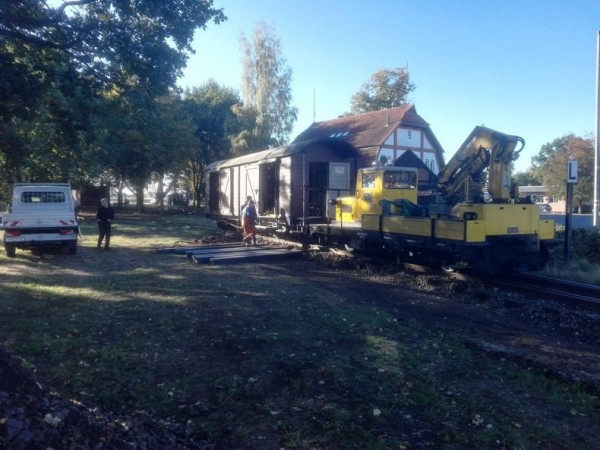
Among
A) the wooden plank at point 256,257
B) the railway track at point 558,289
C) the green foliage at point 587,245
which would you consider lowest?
the railway track at point 558,289

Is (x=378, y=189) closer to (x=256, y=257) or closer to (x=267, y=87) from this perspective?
(x=256, y=257)

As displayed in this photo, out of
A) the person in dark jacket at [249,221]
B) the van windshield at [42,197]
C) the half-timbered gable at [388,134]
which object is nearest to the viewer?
the van windshield at [42,197]

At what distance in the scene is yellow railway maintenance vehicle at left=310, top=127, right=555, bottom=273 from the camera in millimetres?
10766

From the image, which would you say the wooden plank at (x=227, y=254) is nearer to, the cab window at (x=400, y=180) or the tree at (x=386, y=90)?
the cab window at (x=400, y=180)

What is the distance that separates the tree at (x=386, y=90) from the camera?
49.2 m

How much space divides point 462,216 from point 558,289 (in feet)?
8.46

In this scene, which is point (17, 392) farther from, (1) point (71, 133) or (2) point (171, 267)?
(1) point (71, 133)

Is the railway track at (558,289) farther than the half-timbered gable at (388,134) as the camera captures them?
No

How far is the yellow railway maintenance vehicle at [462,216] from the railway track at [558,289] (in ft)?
1.05

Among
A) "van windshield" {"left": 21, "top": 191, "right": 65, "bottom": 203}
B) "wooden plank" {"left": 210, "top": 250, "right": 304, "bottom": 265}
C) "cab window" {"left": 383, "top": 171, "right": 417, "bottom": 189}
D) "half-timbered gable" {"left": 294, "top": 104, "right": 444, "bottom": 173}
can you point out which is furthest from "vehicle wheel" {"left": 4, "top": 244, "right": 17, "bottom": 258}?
"half-timbered gable" {"left": 294, "top": 104, "right": 444, "bottom": 173}

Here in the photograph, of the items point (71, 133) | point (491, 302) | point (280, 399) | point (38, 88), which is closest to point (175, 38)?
point (38, 88)

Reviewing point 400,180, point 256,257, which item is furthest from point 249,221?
point 400,180

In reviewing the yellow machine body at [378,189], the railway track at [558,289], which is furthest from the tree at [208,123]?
the railway track at [558,289]

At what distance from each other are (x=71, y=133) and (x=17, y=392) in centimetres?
1333
